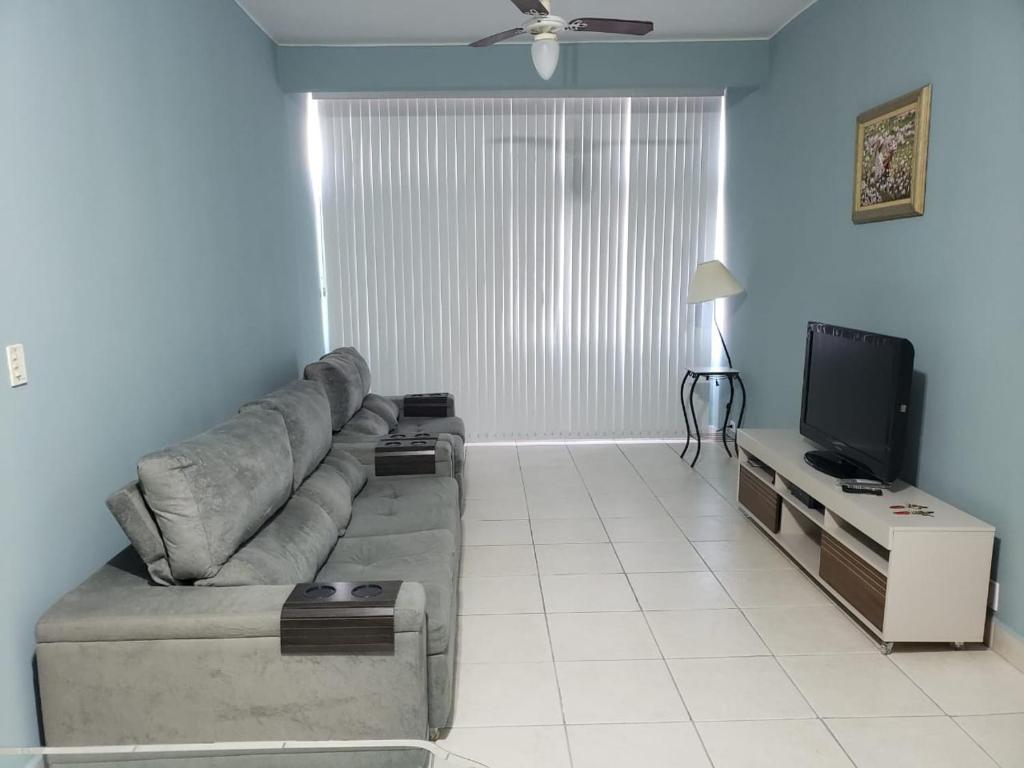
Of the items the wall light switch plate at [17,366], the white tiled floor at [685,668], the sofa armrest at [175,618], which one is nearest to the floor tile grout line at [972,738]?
the white tiled floor at [685,668]

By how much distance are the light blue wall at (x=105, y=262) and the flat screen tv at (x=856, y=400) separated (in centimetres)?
303

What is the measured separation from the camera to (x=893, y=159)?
3.57 metres

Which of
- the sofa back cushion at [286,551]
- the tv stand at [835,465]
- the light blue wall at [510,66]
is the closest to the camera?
the sofa back cushion at [286,551]

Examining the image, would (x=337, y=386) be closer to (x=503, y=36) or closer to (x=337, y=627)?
(x=503, y=36)

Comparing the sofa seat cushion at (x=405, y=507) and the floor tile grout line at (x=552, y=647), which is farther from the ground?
the sofa seat cushion at (x=405, y=507)

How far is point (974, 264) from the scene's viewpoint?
3.01 m

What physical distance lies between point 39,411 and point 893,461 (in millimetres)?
3180

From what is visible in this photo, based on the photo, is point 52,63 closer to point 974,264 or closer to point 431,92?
point 974,264

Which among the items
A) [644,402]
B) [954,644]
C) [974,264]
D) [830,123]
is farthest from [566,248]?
[954,644]

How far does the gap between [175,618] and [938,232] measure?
330cm

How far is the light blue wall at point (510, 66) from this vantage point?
204 inches

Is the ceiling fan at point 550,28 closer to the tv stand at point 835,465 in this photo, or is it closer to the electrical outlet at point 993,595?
the tv stand at point 835,465

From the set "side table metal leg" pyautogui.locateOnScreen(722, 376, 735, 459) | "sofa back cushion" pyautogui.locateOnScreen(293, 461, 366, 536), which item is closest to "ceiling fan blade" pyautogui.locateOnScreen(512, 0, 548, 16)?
"sofa back cushion" pyautogui.locateOnScreen(293, 461, 366, 536)

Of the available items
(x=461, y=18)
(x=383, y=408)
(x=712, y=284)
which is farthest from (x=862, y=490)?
(x=461, y=18)
